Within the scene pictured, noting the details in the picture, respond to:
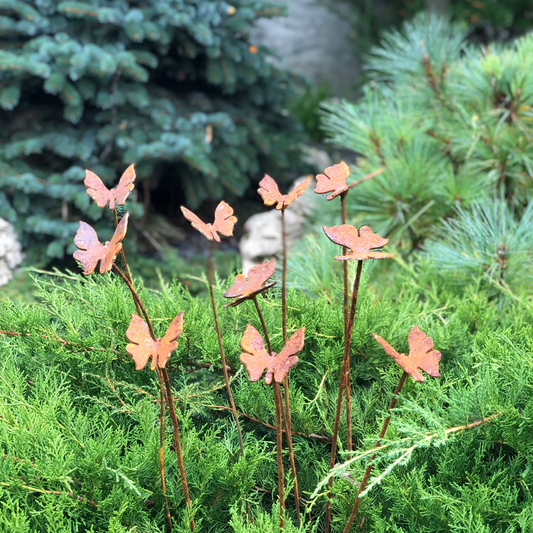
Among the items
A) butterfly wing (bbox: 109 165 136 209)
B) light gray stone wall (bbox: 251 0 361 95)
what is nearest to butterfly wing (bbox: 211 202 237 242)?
butterfly wing (bbox: 109 165 136 209)

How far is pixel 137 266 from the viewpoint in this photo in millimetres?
2523

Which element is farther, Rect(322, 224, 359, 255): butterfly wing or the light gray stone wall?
the light gray stone wall

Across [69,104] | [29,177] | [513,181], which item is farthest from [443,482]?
[69,104]

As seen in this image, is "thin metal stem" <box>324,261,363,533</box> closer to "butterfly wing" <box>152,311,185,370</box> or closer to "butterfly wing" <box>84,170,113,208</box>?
"butterfly wing" <box>152,311,185,370</box>

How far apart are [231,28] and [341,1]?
2572mm

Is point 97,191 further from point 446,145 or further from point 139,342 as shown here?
point 446,145

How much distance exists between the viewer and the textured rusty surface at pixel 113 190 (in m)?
0.66

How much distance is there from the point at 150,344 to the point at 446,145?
1674 millimetres

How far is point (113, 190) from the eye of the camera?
0.70 metres

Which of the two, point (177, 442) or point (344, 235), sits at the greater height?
point (344, 235)

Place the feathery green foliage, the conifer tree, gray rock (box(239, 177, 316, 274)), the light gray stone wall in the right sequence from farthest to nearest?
the light gray stone wall → gray rock (box(239, 177, 316, 274)) → the conifer tree → the feathery green foliage

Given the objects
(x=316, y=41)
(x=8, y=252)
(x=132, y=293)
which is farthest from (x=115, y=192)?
(x=316, y=41)

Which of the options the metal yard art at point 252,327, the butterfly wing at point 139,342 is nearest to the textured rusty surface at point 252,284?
the metal yard art at point 252,327

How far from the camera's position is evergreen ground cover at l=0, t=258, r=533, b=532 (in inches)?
27.4
